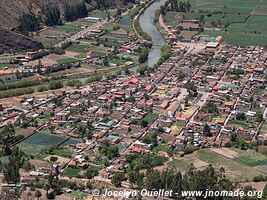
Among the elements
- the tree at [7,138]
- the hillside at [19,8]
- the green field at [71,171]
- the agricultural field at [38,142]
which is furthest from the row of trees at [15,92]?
the hillside at [19,8]

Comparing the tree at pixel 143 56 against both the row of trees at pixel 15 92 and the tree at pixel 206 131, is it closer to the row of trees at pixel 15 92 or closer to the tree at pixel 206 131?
the row of trees at pixel 15 92

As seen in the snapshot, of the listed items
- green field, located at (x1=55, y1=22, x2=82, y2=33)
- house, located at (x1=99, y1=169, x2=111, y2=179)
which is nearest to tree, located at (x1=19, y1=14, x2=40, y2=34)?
green field, located at (x1=55, y1=22, x2=82, y2=33)

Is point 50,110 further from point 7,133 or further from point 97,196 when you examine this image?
point 97,196

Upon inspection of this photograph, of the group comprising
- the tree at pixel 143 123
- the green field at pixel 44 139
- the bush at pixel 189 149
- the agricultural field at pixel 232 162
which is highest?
the green field at pixel 44 139

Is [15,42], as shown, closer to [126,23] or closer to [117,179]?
[126,23]

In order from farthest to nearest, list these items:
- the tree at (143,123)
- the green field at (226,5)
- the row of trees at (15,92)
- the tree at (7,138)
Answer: the green field at (226,5) → the row of trees at (15,92) → the tree at (143,123) → the tree at (7,138)

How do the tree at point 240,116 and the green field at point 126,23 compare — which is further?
the green field at point 126,23

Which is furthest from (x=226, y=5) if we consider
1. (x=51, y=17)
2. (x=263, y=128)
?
(x=263, y=128)
